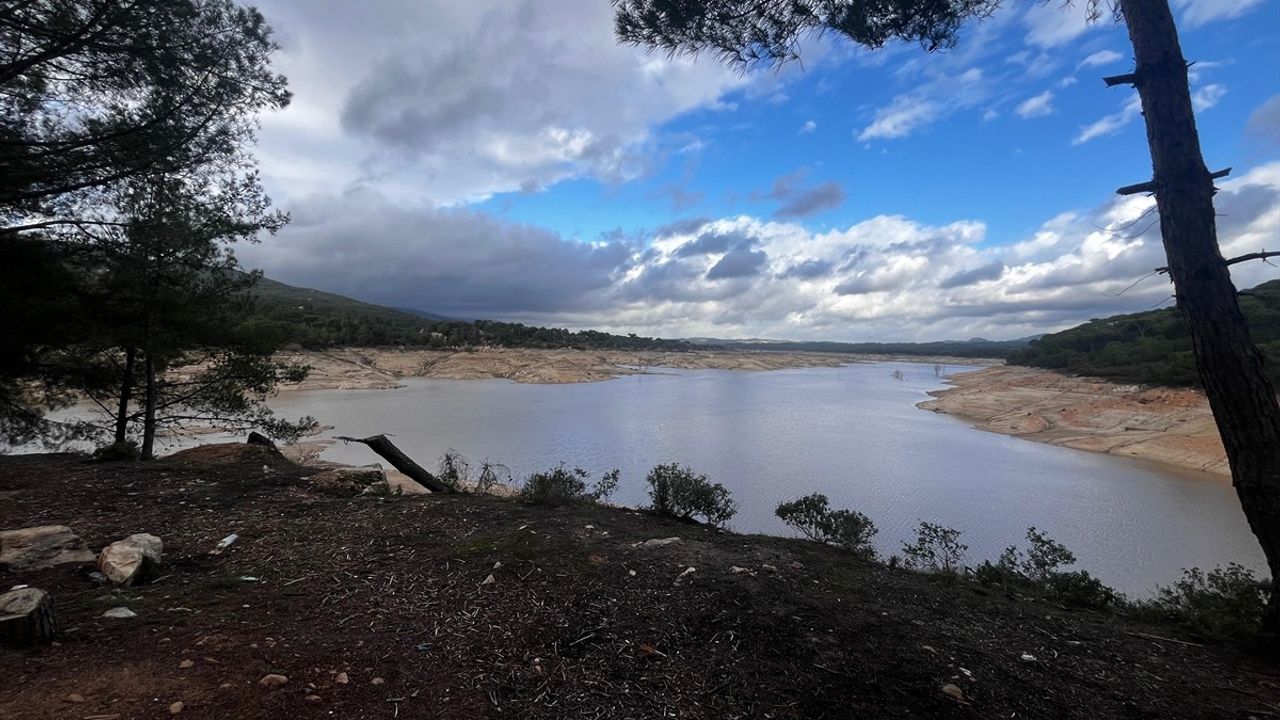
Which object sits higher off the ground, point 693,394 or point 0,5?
point 0,5

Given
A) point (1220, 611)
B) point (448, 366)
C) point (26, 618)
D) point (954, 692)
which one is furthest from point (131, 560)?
point (448, 366)

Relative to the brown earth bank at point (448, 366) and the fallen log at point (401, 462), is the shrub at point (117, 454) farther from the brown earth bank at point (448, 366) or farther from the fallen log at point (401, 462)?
the brown earth bank at point (448, 366)

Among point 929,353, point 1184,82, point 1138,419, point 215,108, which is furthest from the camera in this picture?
point 929,353

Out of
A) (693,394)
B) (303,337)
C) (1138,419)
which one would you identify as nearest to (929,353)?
(693,394)

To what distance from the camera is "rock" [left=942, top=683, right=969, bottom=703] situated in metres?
2.32

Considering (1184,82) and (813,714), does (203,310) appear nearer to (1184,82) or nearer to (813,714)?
(813,714)

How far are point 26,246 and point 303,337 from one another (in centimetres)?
383

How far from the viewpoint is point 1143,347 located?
28.5 metres

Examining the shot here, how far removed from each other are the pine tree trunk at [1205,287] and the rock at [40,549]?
6.63 metres

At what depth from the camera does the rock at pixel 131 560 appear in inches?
122

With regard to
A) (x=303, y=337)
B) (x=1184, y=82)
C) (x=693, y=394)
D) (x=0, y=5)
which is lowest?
(x=693, y=394)

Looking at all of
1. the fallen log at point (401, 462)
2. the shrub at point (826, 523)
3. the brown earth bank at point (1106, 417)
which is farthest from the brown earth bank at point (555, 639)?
the brown earth bank at point (1106, 417)

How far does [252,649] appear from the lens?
7.88 feet

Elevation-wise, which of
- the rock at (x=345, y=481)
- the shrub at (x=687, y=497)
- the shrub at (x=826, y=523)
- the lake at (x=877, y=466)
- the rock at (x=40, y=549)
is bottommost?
the lake at (x=877, y=466)
